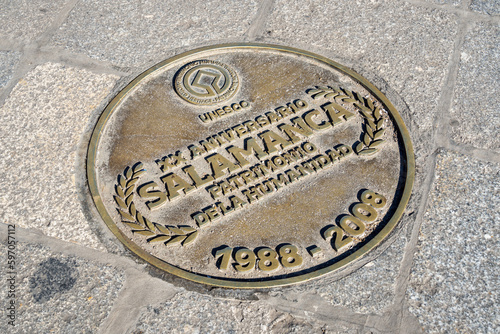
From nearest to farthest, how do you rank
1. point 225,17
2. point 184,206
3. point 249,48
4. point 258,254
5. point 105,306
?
point 105,306
point 258,254
point 184,206
point 249,48
point 225,17

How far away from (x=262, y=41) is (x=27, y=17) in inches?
66.5

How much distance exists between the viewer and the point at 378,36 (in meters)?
3.40

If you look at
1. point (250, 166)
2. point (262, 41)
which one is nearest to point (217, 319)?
point (250, 166)

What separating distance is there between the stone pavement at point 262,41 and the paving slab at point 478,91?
11 mm

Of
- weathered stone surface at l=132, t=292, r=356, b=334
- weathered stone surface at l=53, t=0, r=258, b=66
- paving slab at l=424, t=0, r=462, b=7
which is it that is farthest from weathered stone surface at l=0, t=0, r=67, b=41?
paving slab at l=424, t=0, r=462, b=7

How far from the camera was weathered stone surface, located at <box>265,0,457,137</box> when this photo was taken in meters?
3.12

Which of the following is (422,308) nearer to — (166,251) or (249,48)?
(166,251)

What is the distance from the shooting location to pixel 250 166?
2.69 meters

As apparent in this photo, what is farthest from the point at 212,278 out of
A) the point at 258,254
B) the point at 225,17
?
the point at 225,17

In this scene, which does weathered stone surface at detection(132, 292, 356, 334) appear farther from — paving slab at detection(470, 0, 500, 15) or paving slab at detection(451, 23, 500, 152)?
paving slab at detection(470, 0, 500, 15)

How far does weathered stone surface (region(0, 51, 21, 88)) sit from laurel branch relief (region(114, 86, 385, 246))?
3.74 feet

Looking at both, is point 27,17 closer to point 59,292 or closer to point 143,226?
point 143,226

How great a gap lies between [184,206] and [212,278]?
42 cm

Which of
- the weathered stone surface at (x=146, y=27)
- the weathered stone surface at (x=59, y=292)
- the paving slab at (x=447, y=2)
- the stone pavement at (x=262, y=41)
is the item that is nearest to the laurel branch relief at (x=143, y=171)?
the stone pavement at (x=262, y=41)
